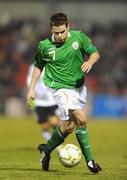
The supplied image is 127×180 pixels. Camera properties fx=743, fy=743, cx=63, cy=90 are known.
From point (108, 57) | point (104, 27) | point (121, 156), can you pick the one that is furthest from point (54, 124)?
point (104, 27)

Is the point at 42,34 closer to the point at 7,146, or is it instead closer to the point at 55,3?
the point at 55,3

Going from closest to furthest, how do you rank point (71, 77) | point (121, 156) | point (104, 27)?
1. point (71, 77)
2. point (121, 156)
3. point (104, 27)

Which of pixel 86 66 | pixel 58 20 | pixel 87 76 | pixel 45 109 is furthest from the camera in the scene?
pixel 87 76

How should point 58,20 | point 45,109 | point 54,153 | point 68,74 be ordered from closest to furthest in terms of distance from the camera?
1. point 58,20
2. point 68,74
3. point 54,153
4. point 45,109

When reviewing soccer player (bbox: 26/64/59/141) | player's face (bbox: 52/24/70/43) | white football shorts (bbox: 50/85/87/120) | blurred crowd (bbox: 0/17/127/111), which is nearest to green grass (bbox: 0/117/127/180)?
soccer player (bbox: 26/64/59/141)

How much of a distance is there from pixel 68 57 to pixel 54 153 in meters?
5.15

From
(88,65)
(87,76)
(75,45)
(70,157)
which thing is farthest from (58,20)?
(87,76)

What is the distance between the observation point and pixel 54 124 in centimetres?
1605

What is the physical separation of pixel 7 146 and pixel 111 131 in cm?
662

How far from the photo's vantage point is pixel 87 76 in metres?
31.7

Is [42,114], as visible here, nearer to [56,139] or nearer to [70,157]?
[56,139]

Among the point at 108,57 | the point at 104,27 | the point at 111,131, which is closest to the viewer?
the point at 111,131

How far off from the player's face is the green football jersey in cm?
16

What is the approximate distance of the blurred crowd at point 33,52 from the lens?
31.2 meters
